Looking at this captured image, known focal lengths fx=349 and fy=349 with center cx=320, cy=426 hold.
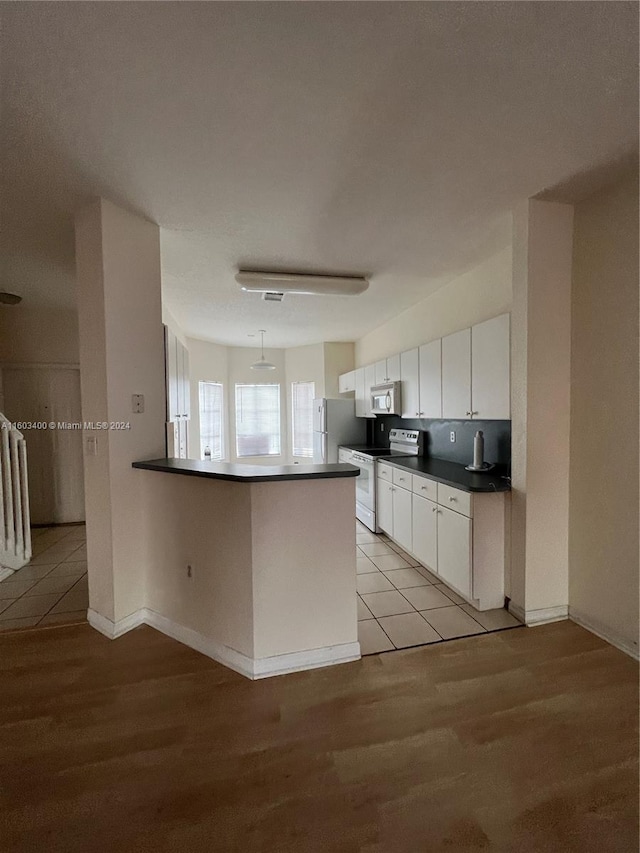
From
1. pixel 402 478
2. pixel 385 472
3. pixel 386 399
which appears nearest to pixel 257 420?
pixel 386 399

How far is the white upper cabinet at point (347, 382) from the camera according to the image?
215 inches

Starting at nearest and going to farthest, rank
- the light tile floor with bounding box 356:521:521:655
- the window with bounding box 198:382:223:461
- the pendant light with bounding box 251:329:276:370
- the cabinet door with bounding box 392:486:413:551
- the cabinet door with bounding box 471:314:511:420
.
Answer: the light tile floor with bounding box 356:521:521:655 < the cabinet door with bounding box 471:314:511:420 < the cabinet door with bounding box 392:486:413:551 < the pendant light with bounding box 251:329:276:370 < the window with bounding box 198:382:223:461

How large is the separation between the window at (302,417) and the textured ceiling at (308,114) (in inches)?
161

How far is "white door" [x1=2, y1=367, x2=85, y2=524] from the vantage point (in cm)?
Answer: 414

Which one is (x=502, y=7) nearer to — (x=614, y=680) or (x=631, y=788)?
(x=631, y=788)

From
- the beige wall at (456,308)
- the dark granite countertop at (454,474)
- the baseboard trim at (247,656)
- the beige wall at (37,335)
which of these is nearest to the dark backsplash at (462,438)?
Answer: the dark granite countertop at (454,474)

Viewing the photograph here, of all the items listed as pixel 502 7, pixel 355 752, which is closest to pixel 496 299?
pixel 502 7

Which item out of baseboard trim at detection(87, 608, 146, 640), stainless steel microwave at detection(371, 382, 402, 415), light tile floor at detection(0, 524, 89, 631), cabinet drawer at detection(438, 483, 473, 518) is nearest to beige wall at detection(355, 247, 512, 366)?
stainless steel microwave at detection(371, 382, 402, 415)

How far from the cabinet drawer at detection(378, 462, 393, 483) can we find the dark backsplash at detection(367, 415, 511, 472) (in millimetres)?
585

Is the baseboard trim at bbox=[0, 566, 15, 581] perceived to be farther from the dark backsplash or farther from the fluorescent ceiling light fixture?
the dark backsplash

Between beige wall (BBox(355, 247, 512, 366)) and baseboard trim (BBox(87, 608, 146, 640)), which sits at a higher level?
beige wall (BBox(355, 247, 512, 366))

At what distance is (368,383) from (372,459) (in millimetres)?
1363

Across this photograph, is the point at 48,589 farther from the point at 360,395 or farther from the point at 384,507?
the point at 360,395

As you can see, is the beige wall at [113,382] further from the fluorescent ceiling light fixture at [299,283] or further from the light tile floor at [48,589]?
the fluorescent ceiling light fixture at [299,283]
